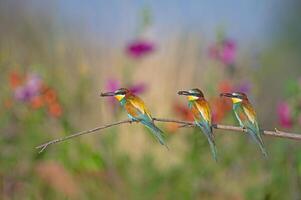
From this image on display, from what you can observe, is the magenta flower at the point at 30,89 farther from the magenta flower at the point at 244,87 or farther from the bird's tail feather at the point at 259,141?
the bird's tail feather at the point at 259,141

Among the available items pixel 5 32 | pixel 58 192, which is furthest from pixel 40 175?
pixel 5 32

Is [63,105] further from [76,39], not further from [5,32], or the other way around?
[5,32]

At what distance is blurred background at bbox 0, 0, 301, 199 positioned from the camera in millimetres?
3236

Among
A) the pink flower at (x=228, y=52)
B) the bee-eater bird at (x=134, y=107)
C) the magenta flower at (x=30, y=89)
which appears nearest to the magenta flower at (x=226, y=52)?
the pink flower at (x=228, y=52)

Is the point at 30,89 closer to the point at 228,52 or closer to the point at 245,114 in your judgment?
the point at 228,52

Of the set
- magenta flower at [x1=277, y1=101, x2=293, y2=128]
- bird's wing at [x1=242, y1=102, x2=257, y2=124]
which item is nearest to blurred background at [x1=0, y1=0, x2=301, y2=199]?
magenta flower at [x1=277, y1=101, x2=293, y2=128]

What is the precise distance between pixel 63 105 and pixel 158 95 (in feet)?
4.18

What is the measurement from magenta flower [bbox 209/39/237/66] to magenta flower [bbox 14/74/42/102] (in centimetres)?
75

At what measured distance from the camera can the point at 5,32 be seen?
5.23m

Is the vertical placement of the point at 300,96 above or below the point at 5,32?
above

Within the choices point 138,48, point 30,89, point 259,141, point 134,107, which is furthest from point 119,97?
point 138,48

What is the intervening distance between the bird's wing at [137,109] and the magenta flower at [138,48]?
7.95 ft

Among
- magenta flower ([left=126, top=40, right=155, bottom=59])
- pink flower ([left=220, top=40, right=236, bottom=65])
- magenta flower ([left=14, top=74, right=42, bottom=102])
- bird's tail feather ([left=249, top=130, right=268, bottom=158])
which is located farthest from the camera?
magenta flower ([left=126, top=40, right=155, bottom=59])

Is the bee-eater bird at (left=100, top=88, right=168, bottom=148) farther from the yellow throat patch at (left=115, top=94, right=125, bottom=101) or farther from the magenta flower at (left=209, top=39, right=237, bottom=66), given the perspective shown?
the magenta flower at (left=209, top=39, right=237, bottom=66)
